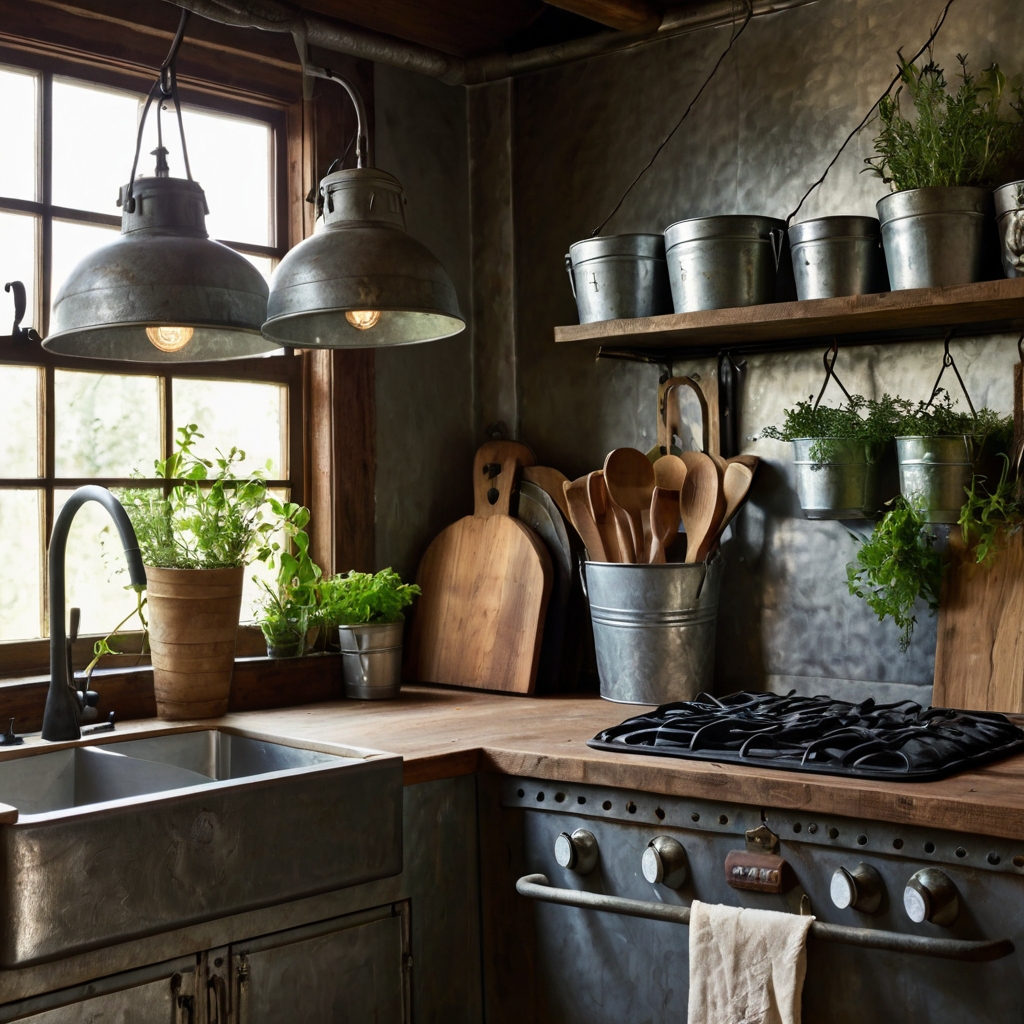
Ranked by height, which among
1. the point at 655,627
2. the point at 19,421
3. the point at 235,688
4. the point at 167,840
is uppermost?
the point at 19,421

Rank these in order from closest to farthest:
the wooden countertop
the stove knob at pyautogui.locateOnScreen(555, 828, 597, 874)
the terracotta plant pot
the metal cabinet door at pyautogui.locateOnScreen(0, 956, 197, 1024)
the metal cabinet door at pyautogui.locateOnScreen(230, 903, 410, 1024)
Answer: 1. the metal cabinet door at pyautogui.locateOnScreen(0, 956, 197, 1024)
2. the wooden countertop
3. the metal cabinet door at pyautogui.locateOnScreen(230, 903, 410, 1024)
4. the stove knob at pyautogui.locateOnScreen(555, 828, 597, 874)
5. the terracotta plant pot

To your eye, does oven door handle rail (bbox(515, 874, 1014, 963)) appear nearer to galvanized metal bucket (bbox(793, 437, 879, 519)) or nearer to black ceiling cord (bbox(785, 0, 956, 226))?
galvanized metal bucket (bbox(793, 437, 879, 519))

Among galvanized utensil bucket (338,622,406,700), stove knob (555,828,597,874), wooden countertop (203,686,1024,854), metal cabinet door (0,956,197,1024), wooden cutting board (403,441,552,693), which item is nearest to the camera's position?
metal cabinet door (0,956,197,1024)

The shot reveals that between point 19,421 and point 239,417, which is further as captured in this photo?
point 239,417

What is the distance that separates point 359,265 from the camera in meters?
1.92

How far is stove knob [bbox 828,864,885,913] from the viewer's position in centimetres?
178

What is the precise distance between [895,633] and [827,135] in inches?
42.8

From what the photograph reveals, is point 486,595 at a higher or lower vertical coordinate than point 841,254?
lower

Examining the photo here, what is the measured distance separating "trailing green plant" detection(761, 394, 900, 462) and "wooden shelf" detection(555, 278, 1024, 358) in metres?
0.16

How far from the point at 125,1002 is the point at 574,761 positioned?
2.55ft

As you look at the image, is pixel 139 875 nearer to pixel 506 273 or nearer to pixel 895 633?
pixel 895 633

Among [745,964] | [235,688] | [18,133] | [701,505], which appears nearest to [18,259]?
[18,133]

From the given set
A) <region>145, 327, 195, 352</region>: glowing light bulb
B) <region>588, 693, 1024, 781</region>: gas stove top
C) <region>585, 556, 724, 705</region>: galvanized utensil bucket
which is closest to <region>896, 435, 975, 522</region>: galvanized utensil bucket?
<region>588, 693, 1024, 781</region>: gas stove top

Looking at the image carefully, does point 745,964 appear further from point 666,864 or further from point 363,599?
point 363,599
